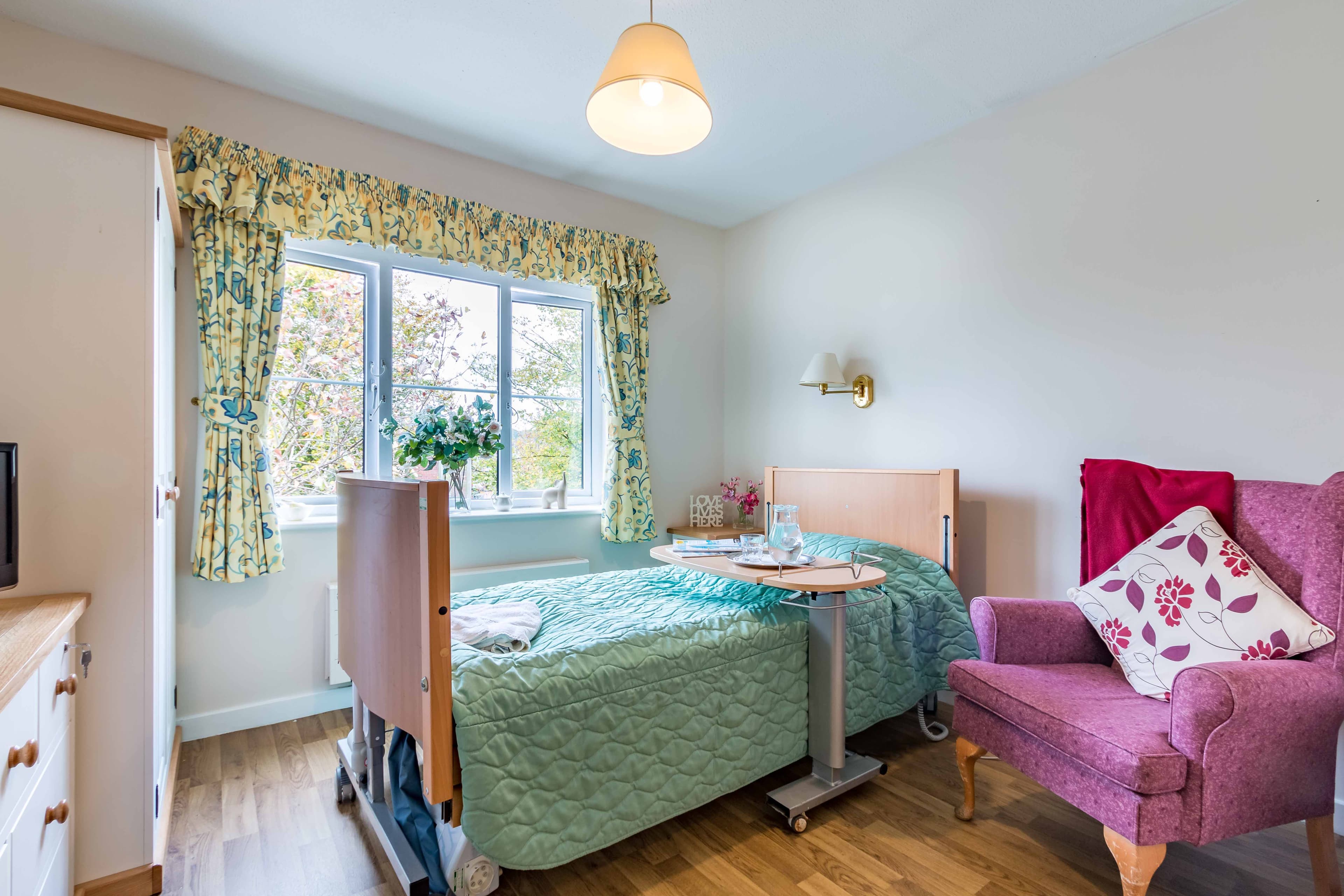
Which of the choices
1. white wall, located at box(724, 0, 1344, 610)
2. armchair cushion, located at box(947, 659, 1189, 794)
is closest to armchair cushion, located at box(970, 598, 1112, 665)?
armchair cushion, located at box(947, 659, 1189, 794)

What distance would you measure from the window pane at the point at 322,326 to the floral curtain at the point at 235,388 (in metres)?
0.20

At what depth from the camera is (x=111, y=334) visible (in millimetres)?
1443

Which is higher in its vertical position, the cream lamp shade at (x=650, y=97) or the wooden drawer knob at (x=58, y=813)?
the cream lamp shade at (x=650, y=97)

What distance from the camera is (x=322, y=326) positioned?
2.81 meters

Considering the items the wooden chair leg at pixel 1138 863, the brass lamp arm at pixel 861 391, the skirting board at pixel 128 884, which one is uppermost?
the brass lamp arm at pixel 861 391

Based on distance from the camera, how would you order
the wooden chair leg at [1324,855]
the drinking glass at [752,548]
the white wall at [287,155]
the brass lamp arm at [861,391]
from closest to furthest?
the wooden chair leg at [1324,855]
the drinking glass at [752,548]
the white wall at [287,155]
the brass lamp arm at [861,391]

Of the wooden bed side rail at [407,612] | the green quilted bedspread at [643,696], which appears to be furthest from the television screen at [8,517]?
the green quilted bedspread at [643,696]

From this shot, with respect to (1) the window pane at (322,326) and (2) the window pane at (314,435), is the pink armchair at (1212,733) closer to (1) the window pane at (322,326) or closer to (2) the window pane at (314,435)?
(2) the window pane at (314,435)

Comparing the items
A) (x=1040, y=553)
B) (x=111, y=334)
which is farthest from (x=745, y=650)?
(x=111, y=334)

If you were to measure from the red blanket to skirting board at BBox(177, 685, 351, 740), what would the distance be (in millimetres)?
2981

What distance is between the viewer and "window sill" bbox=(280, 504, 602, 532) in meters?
2.62

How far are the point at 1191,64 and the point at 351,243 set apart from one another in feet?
10.7

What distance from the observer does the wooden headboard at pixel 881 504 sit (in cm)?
261

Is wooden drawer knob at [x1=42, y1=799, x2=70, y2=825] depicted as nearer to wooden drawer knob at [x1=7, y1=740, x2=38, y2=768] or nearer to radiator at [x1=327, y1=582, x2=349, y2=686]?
wooden drawer knob at [x1=7, y1=740, x2=38, y2=768]
